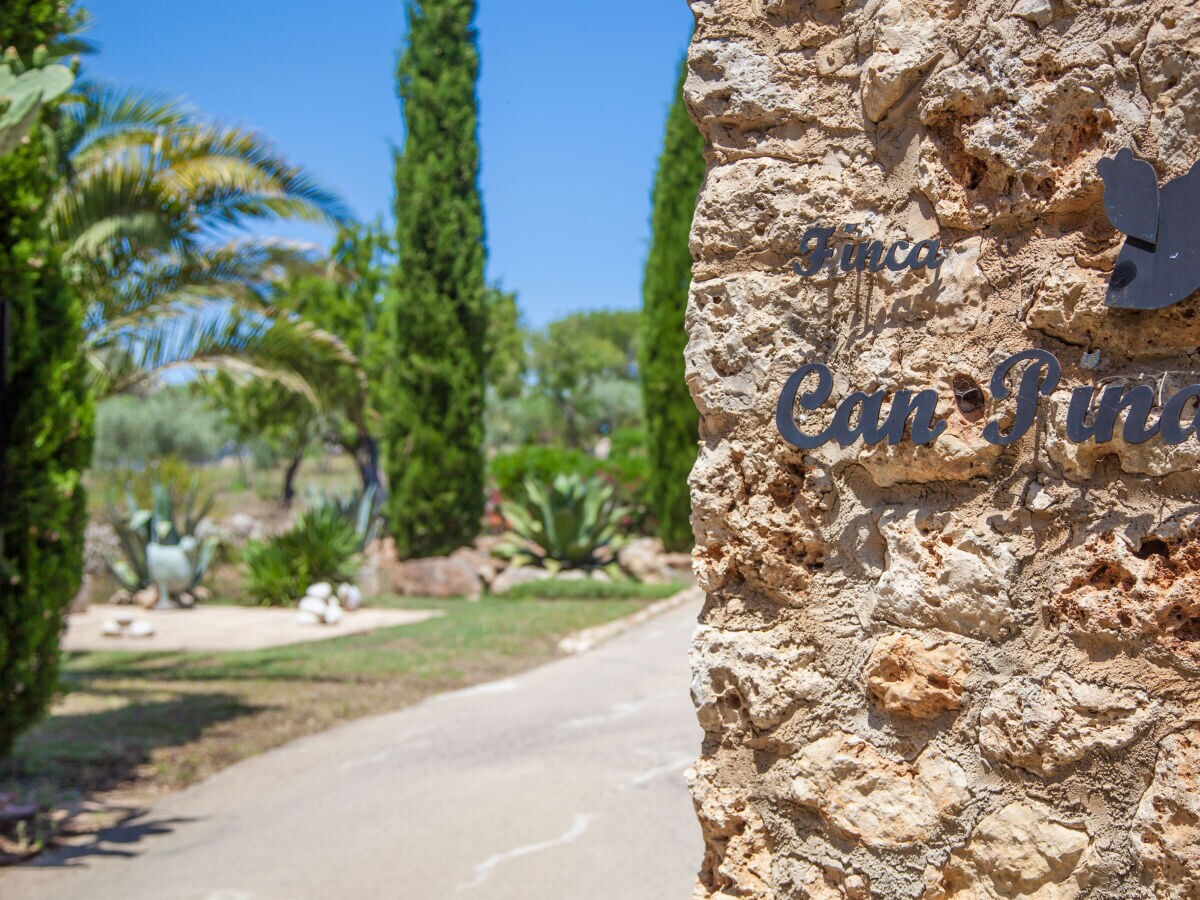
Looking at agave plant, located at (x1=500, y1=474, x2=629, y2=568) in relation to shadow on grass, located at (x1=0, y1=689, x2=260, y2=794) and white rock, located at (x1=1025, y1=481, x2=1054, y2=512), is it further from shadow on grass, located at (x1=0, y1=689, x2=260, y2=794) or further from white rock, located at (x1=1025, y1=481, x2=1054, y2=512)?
white rock, located at (x1=1025, y1=481, x2=1054, y2=512)

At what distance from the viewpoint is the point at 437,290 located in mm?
14250

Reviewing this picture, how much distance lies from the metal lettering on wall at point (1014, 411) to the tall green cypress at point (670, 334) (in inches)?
475

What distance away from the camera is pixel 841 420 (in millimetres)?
2188

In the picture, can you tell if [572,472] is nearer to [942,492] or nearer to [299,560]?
[299,560]

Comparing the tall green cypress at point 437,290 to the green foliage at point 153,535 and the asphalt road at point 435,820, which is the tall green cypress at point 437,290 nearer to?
the green foliage at point 153,535

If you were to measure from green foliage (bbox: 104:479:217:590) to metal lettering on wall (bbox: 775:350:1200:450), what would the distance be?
11386mm

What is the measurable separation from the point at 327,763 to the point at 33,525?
6.29 ft

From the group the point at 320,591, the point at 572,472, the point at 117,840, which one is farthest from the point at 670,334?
the point at 117,840

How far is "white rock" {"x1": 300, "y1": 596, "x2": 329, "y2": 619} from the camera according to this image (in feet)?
35.2

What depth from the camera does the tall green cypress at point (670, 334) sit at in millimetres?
14500

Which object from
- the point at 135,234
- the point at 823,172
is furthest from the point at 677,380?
the point at 823,172

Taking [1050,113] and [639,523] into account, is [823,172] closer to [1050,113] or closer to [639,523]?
[1050,113]

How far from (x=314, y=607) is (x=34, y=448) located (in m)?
5.80

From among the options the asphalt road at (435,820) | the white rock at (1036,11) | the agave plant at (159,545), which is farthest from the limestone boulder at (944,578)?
the agave plant at (159,545)
